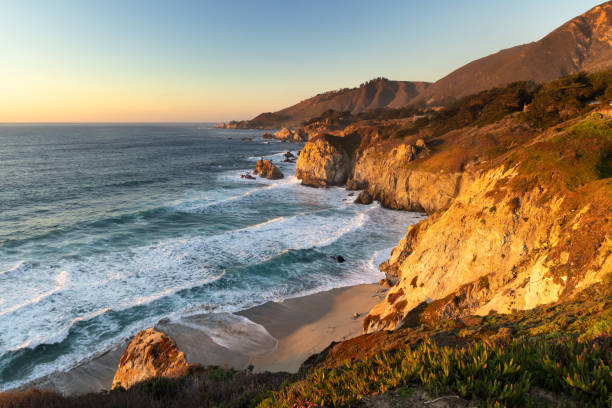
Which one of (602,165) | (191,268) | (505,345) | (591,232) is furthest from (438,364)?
(191,268)

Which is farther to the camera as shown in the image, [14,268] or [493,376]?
[14,268]

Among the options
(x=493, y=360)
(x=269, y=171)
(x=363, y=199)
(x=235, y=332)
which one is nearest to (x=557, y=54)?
Answer: (x=269, y=171)

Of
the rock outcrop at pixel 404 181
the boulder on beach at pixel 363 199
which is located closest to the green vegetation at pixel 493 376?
the rock outcrop at pixel 404 181

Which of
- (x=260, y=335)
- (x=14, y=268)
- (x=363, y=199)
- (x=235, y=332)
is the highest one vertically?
(x=363, y=199)

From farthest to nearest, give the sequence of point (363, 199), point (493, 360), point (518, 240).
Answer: point (363, 199) < point (518, 240) < point (493, 360)

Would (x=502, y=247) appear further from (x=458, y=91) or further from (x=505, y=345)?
(x=458, y=91)

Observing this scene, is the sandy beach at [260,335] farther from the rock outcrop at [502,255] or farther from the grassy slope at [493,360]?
the grassy slope at [493,360]

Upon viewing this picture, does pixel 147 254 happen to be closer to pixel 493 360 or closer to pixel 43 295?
pixel 43 295

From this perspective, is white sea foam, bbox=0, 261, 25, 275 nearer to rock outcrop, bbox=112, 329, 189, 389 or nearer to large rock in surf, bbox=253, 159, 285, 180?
rock outcrop, bbox=112, 329, 189, 389
